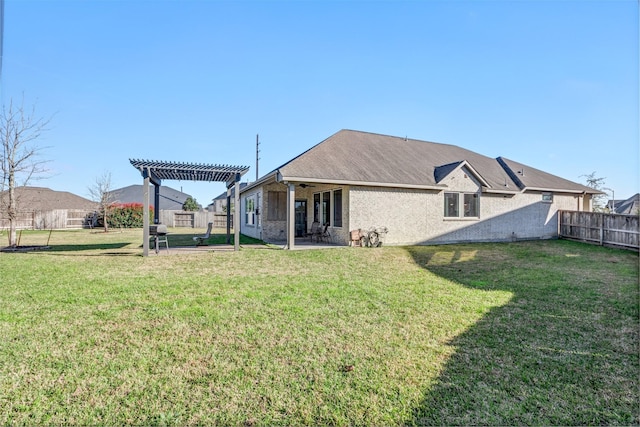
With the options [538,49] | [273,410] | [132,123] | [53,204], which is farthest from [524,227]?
[53,204]

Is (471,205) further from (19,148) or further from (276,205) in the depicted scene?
(19,148)

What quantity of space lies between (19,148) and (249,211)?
11094 millimetres

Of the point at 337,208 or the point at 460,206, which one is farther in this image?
the point at 460,206

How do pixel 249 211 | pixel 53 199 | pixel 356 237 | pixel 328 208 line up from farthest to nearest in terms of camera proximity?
1. pixel 53 199
2. pixel 249 211
3. pixel 328 208
4. pixel 356 237

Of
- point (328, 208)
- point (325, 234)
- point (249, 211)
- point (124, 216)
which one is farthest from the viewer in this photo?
point (124, 216)

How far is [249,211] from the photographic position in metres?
19.8

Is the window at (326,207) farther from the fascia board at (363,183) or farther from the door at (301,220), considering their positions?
the fascia board at (363,183)

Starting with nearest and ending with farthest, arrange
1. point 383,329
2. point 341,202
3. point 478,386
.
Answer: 1. point 478,386
2. point 383,329
3. point 341,202

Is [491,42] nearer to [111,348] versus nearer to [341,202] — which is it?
[341,202]

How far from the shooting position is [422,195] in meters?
14.3

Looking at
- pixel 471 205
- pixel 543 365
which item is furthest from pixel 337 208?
pixel 543 365

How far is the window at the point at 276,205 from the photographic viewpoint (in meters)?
16.2

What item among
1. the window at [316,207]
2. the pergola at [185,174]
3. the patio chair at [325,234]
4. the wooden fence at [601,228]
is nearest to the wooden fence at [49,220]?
the pergola at [185,174]

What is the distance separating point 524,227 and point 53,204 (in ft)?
155
